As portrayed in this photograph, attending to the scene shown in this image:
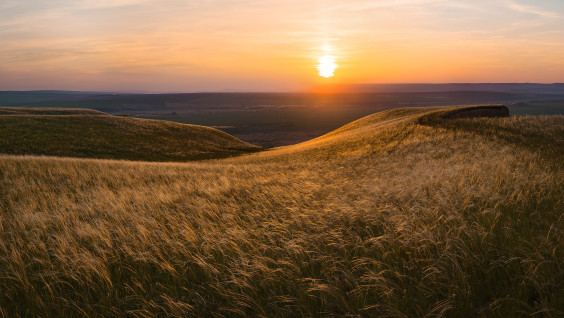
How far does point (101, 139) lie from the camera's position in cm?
3569

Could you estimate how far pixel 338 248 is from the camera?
3.61 metres

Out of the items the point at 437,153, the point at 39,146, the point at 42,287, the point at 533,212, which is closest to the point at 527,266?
the point at 533,212

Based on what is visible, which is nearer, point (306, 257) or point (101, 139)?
point (306, 257)

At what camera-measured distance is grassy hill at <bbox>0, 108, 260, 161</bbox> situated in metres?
30.8

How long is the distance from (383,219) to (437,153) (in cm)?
1176

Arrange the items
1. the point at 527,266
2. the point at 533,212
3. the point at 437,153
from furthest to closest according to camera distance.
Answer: the point at 437,153, the point at 533,212, the point at 527,266

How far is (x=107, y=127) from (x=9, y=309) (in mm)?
44543

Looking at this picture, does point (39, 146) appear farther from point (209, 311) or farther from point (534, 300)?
point (534, 300)

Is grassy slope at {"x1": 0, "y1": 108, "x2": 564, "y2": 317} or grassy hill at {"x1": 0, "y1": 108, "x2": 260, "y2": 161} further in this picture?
grassy hill at {"x1": 0, "y1": 108, "x2": 260, "y2": 161}

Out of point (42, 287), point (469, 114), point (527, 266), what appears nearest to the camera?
point (527, 266)

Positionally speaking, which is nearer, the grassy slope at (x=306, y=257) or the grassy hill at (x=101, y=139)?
the grassy slope at (x=306, y=257)

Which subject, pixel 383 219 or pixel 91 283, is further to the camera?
pixel 383 219

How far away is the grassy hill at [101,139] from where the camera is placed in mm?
30828

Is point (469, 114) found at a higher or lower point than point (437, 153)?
higher
